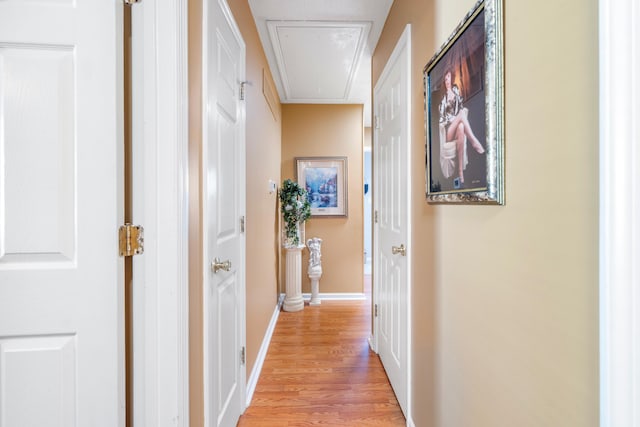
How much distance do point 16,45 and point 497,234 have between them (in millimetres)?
1479

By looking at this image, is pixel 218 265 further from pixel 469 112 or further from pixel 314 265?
pixel 314 265

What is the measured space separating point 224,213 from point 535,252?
1.29 metres

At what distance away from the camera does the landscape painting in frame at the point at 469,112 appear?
0.85m

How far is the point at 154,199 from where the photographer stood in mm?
1031

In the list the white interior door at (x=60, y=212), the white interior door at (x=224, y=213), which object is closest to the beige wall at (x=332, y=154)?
the white interior door at (x=224, y=213)

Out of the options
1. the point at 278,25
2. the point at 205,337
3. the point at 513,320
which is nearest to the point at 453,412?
the point at 513,320

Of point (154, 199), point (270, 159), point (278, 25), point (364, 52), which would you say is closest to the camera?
point (154, 199)

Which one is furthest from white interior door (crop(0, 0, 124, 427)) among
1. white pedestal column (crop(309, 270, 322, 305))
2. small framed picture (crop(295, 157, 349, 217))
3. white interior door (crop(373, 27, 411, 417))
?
small framed picture (crop(295, 157, 349, 217))

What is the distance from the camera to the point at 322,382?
6.94 ft

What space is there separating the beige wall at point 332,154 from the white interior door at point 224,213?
2165 millimetres
